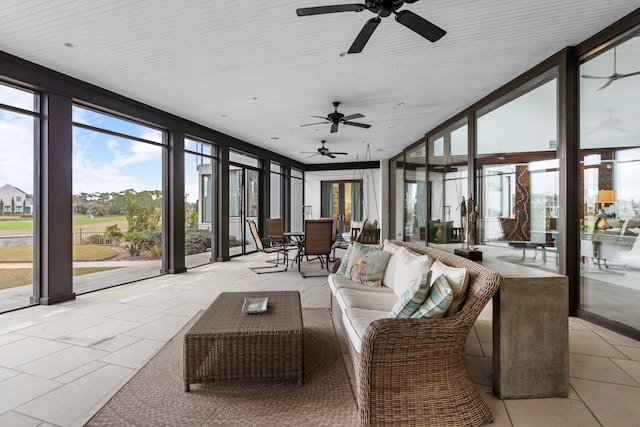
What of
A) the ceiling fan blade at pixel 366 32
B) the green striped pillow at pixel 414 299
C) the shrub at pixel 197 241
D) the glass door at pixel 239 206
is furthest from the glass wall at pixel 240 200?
the green striped pillow at pixel 414 299

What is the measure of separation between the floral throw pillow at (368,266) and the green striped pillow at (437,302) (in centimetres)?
Result: 120

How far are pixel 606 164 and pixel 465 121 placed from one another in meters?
2.75

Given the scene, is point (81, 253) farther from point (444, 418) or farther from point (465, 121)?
point (465, 121)

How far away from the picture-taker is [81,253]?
4500mm

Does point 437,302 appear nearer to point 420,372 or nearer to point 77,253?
point 420,372

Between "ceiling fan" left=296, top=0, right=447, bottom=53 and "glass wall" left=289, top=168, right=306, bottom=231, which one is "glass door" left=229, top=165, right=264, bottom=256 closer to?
"glass wall" left=289, top=168, right=306, bottom=231

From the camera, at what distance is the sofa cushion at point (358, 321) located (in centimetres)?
183

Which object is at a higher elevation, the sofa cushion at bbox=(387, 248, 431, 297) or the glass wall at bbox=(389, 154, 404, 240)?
the glass wall at bbox=(389, 154, 404, 240)

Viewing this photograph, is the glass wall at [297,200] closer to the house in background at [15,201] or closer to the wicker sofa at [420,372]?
the house in background at [15,201]

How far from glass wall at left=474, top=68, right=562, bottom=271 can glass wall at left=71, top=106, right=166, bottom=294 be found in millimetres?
5076

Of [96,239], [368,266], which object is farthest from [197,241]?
[368,266]

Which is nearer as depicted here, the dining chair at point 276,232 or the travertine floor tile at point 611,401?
the travertine floor tile at point 611,401

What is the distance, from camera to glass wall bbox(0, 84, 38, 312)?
11.9ft

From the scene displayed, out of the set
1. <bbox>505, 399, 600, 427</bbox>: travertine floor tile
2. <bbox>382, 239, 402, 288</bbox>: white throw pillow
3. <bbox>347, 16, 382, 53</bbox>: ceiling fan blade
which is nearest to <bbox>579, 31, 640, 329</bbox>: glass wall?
<bbox>505, 399, 600, 427</bbox>: travertine floor tile
